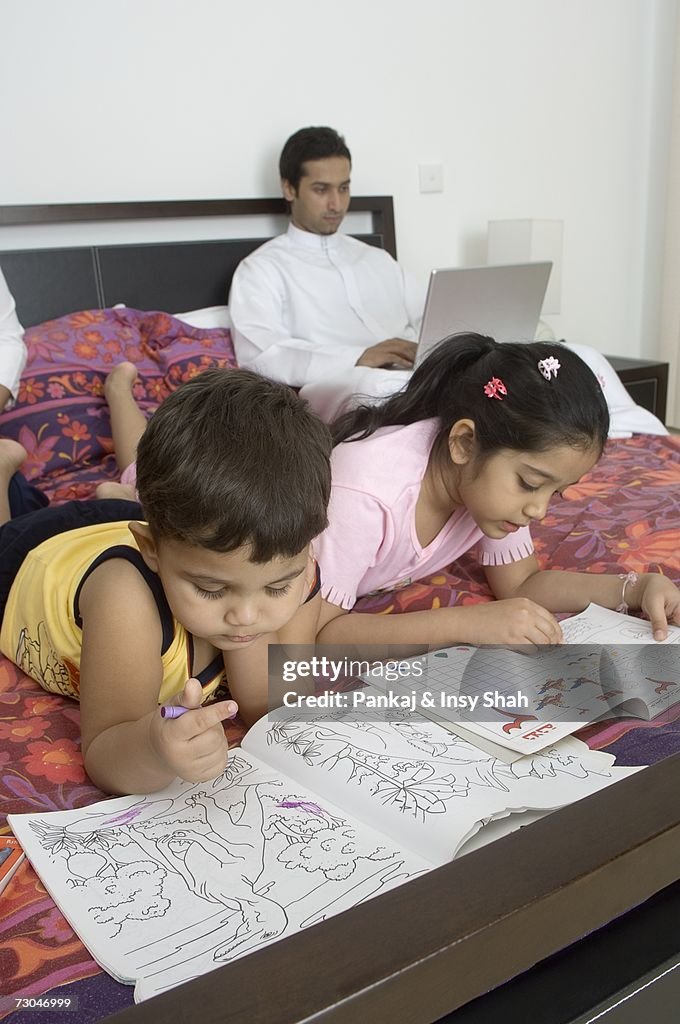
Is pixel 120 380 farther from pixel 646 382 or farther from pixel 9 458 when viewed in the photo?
pixel 646 382

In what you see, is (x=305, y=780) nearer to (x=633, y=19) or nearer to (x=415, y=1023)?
(x=415, y=1023)

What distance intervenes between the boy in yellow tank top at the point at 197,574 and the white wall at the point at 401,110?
1.82m

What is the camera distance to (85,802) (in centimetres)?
90

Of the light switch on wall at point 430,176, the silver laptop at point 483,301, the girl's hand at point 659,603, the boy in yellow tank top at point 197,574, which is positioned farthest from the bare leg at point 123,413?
the light switch on wall at point 430,176

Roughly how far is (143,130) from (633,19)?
2.19m

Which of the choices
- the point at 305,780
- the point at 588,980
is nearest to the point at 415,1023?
the point at 588,980

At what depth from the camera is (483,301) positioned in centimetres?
212

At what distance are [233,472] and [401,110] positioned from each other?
103 inches

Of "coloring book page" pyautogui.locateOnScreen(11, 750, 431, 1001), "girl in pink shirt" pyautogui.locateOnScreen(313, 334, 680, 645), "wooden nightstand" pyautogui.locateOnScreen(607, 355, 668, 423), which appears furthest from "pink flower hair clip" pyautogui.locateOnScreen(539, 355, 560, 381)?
"wooden nightstand" pyautogui.locateOnScreen(607, 355, 668, 423)

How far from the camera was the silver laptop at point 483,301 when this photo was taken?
202 cm

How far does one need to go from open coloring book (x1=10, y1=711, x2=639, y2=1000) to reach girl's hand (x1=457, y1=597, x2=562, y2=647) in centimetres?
24

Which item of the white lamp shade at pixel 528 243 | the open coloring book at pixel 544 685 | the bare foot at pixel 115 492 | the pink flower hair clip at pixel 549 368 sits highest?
the white lamp shade at pixel 528 243

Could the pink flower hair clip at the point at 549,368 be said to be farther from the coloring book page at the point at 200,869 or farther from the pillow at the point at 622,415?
the pillow at the point at 622,415

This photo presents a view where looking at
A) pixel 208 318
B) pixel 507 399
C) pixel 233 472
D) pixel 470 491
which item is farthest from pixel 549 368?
pixel 208 318
